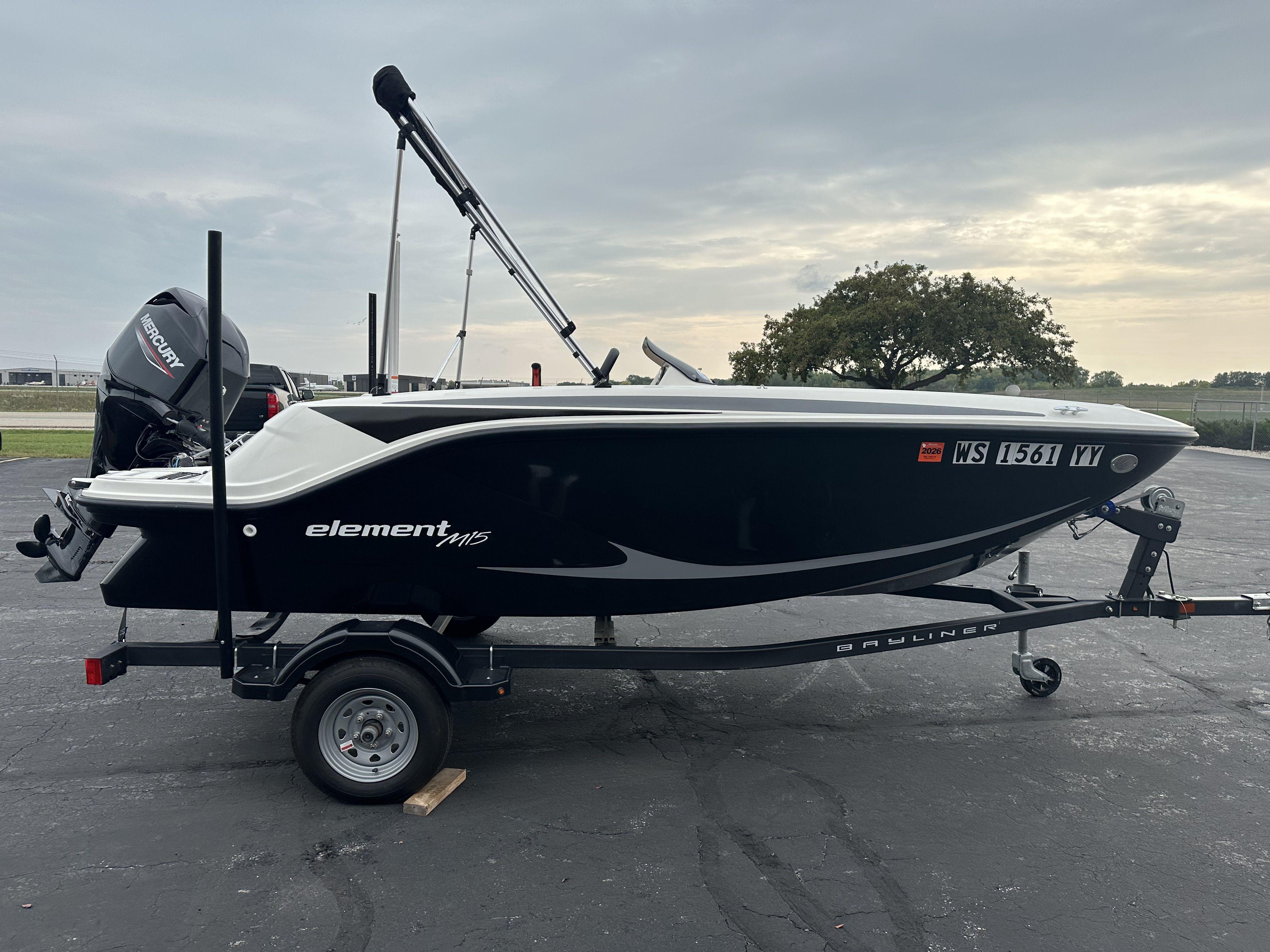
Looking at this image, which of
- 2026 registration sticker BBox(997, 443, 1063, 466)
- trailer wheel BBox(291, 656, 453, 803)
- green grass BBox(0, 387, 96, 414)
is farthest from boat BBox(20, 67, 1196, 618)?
green grass BBox(0, 387, 96, 414)

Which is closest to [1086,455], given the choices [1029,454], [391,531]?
[1029,454]

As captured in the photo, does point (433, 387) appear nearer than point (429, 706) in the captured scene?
No

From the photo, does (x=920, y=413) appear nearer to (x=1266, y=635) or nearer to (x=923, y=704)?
(x=923, y=704)

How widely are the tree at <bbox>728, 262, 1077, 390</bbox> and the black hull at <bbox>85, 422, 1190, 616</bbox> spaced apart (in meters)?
25.3

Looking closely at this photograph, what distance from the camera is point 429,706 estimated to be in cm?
328

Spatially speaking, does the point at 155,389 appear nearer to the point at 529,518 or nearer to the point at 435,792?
the point at 529,518

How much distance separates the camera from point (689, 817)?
10.5 ft

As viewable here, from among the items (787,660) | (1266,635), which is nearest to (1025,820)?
(787,660)

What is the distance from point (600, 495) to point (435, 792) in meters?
1.36

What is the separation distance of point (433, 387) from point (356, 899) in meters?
2.54

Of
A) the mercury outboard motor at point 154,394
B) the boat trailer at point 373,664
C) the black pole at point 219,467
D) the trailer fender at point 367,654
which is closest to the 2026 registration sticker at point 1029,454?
the boat trailer at point 373,664

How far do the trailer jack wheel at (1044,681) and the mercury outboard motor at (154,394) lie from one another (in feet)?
14.6

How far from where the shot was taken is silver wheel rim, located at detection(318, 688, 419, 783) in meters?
3.29

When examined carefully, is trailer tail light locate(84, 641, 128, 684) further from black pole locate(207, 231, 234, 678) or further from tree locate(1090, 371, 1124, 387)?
tree locate(1090, 371, 1124, 387)
